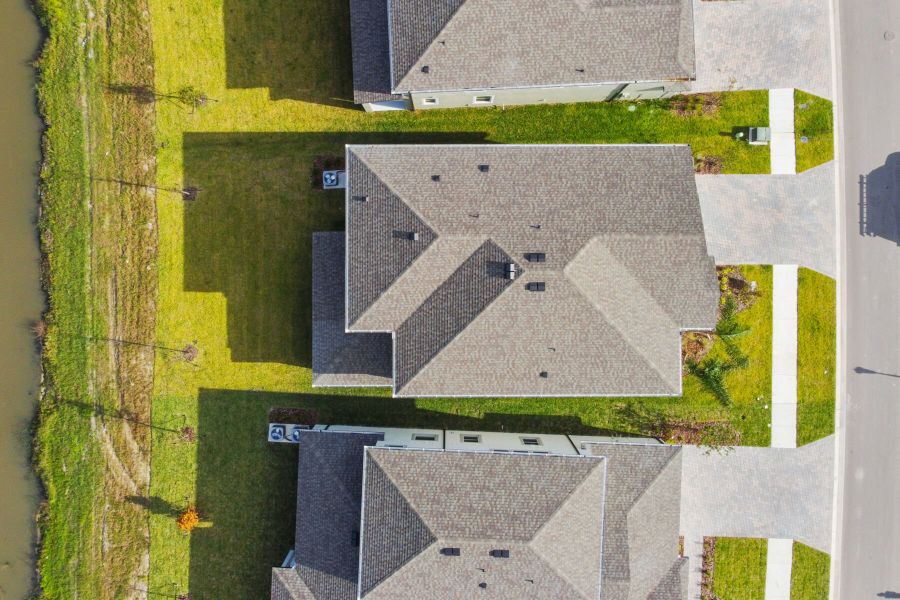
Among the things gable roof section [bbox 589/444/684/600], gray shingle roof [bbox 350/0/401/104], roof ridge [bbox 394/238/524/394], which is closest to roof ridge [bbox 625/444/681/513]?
gable roof section [bbox 589/444/684/600]

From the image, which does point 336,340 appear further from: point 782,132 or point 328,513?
point 782,132

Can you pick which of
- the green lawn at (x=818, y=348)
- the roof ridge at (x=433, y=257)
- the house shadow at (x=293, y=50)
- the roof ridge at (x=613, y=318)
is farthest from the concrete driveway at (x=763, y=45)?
the house shadow at (x=293, y=50)

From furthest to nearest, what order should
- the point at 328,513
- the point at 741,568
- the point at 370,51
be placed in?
the point at 741,568
the point at 370,51
the point at 328,513

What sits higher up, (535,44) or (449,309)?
(535,44)

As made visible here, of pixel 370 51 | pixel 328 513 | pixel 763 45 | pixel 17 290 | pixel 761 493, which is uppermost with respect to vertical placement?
pixel 763 45

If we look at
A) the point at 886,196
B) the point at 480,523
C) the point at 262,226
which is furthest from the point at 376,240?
the point at 886,196

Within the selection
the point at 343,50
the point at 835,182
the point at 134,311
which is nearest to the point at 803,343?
the point at 835,182

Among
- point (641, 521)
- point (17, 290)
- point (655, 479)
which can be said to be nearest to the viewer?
point (641, 521)
